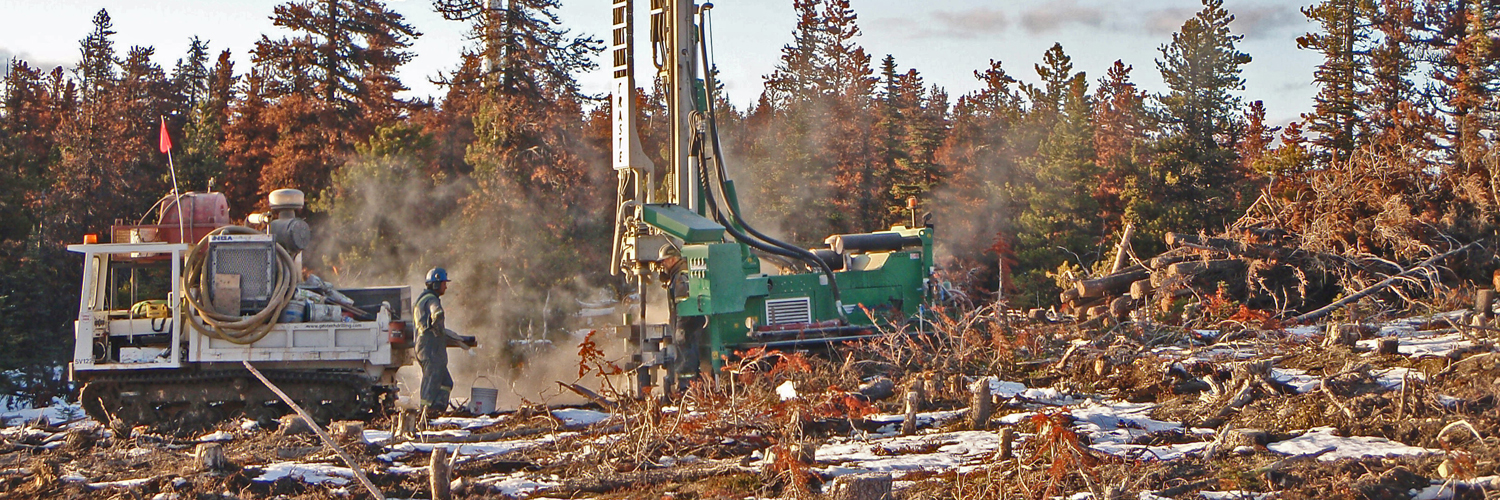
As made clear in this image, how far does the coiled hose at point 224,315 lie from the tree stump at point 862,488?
276 inches

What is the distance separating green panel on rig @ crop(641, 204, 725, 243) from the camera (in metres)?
13.2

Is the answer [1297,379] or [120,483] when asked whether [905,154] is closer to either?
[1297,379]

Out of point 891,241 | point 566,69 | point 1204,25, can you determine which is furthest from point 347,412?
point 1204,25

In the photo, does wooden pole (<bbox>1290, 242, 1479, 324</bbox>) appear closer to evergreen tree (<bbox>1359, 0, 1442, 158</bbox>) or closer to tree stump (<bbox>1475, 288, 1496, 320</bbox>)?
tree stump (<bbox>1475, 288, 1496, 320</bbox>)

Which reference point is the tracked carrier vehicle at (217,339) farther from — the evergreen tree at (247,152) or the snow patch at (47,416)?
the evergreen tree at (247,152)

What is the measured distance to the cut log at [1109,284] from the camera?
1655cm

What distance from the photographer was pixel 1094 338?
14047 mm

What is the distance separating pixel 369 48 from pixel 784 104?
18.2 m

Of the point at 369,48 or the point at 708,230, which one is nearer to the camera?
the point at 708,230

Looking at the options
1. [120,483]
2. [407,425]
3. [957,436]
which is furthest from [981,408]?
[120,483]

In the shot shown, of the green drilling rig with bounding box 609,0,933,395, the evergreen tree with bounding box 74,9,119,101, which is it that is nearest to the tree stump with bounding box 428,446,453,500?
the green drilling rig with bounding box 609,0,933,395

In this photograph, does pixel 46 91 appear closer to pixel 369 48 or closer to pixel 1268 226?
pixel 369 48

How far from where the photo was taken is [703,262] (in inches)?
519

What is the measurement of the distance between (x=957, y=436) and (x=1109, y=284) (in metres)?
7.49
